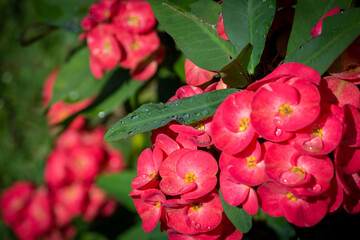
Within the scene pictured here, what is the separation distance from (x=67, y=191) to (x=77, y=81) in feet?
1.92

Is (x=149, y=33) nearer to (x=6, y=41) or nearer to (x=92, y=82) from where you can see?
(x=92, y=82)

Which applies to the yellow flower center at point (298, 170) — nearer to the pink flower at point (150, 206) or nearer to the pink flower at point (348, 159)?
the pink flower at point (348, 159)

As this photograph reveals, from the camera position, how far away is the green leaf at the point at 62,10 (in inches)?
47.3

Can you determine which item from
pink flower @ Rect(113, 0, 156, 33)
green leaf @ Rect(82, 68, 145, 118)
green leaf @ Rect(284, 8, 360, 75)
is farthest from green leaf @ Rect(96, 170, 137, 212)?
green leaf @ Rect(284, 8, 360, 75)

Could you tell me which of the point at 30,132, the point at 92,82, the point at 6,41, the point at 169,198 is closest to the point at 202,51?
the point at 169,198

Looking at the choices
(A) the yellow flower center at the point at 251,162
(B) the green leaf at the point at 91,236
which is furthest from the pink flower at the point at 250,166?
(B) the green leaf at the point at 91,236

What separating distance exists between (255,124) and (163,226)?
0.25 meters

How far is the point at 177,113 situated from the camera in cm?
51

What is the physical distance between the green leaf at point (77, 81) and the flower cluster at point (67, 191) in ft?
1.28

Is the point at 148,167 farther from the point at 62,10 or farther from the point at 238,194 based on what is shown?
the point at 62,10

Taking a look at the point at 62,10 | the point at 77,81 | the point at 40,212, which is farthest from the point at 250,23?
the point at 40,212

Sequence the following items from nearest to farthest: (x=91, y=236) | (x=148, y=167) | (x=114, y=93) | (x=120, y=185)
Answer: (x=148, y=167), (x=114, y=93), (x=120, y=185), (x=91, y=236)

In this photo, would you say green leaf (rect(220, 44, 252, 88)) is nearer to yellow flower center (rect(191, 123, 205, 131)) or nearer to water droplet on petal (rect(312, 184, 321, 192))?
yellow flower center (rect(191, 123, 205, 131))

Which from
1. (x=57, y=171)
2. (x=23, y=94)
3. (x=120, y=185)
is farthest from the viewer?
(x=23, y=94)
